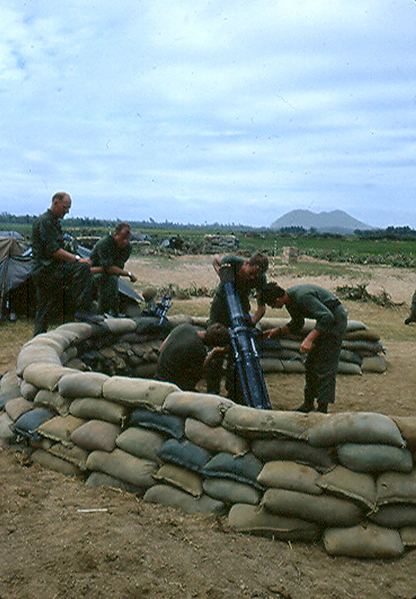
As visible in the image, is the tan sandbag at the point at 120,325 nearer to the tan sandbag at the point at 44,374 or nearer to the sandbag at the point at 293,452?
the tan sandbag at the point at 44,374

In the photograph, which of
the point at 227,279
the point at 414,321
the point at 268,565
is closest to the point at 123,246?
the point at 227,279

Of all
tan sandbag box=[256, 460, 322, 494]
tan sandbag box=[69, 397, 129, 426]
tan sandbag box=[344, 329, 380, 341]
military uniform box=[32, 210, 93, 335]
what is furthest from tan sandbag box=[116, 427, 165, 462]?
tan sandbag box=[344, 329, 380, 341]

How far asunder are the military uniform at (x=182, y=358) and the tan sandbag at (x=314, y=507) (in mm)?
1541

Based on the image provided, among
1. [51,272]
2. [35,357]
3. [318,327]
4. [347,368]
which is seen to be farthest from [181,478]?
[347,368]

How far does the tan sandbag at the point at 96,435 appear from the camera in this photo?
3.36 metres

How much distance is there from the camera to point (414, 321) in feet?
37.1

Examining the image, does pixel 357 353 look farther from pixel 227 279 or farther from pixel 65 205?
pixel 65 205

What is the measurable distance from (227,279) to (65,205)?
1921mm

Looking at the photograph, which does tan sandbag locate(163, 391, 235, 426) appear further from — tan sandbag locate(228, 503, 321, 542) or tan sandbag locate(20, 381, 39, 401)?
tan sandbag locate(20, 381, 39, 401)

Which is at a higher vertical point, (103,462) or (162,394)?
(162,394)

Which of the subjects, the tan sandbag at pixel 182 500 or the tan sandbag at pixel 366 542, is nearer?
the tan sandbag at pixel 366 542

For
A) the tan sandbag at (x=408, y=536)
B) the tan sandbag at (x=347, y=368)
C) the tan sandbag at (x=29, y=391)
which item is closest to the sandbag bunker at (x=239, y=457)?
the tan sandbag at (x=408, y=536)

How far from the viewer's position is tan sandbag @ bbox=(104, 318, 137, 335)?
19.8 ft

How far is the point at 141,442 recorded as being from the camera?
3.24 meters
